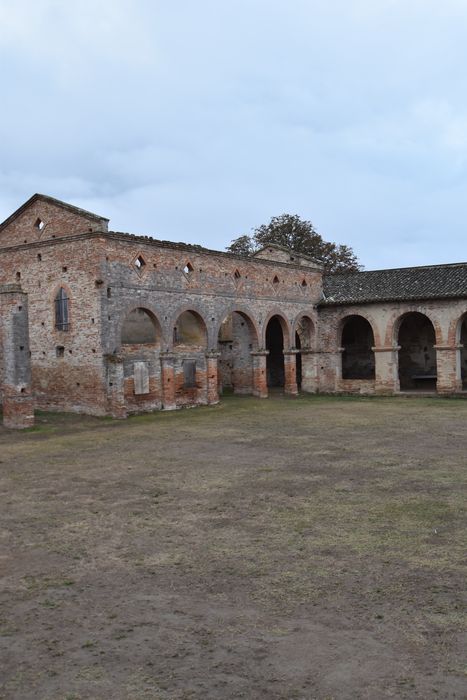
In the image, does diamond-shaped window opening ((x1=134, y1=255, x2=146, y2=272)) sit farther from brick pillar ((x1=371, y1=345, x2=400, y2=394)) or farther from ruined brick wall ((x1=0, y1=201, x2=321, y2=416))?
brick pillar ((x1=371, y1=345, x2=400, y2=394))

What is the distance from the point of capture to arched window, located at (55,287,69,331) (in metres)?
21.4

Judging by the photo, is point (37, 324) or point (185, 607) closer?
point (185, 607)

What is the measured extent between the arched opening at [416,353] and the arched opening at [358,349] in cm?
151

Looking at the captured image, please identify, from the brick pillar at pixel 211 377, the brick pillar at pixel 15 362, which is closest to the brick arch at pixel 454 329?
the brick pillar at pixel 211 377

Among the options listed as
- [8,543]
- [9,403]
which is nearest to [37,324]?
[9,403]

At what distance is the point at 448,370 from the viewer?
26656 mm

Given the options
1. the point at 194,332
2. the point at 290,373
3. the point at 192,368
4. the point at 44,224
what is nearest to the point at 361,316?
the point at 290,373

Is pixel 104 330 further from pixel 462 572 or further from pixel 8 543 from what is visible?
pixel 462 572

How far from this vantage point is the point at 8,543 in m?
8.19

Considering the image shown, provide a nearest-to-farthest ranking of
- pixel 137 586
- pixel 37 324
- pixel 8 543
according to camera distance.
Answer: pixel 137 586 < pixel 8 543 < pixel 37 324

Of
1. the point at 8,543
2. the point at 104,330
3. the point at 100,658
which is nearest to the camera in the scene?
the point at 100,658

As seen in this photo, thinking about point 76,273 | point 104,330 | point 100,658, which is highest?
point 76,273

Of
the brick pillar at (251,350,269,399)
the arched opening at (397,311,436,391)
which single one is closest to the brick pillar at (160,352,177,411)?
the brick pillar at (251,350,269,399)

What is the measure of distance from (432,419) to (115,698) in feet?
54.0
